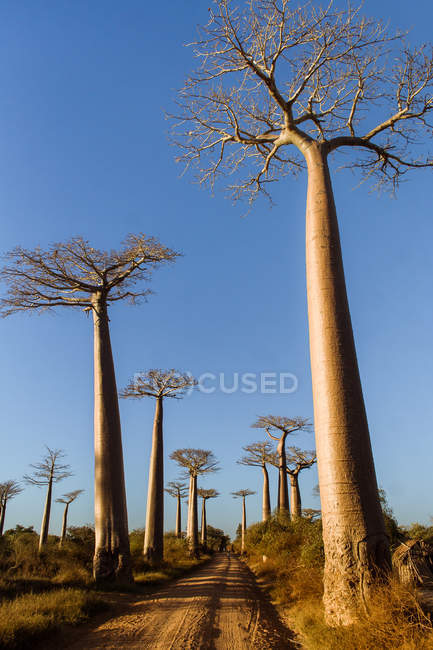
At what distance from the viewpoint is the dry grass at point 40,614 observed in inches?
167

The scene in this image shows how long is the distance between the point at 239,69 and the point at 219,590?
8682 mm

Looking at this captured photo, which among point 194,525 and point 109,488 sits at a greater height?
point 109,488

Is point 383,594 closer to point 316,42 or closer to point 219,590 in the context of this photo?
point 219,590

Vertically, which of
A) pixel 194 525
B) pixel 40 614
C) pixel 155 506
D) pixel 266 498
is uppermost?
pixel 266 498

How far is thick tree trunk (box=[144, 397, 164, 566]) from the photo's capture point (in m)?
13.7

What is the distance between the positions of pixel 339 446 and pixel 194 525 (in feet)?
70.7

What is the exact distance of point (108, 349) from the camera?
33.4 ft

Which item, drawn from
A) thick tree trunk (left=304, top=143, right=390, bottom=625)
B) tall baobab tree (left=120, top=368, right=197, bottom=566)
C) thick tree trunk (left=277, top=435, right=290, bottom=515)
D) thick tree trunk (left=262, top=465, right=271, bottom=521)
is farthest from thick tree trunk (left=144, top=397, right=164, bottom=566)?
thick tree trunk (left=262, top=465, right=271, bottom=521)

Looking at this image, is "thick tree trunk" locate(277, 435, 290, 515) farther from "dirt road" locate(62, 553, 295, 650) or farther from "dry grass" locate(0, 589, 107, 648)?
"dry grass" locate(0, 589, 107, 648)

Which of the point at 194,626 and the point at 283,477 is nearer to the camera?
the point at 194,626

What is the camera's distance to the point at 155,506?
1432 cm

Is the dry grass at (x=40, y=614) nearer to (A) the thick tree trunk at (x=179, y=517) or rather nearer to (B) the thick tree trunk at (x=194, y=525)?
(B) the thick tree trunk at (x=194, y=525)

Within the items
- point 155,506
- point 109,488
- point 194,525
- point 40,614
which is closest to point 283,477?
point 194,525

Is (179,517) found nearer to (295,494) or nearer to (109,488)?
(295,494)
